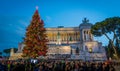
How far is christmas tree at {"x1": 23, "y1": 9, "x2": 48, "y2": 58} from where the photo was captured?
42.8 meters

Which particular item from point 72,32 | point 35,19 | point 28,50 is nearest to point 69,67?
point 28,50

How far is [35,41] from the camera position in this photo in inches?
1705

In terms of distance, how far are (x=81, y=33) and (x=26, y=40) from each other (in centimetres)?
4557

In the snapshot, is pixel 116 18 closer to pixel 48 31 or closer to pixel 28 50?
pixel 28 50

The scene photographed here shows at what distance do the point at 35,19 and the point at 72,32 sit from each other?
1738 inches

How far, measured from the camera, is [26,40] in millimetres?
43656

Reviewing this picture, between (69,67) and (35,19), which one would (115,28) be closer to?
(35,19)

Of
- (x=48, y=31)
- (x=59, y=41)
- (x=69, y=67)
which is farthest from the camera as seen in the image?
(x=48, y=31)

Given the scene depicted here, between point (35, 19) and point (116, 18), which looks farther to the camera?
point (116, 18)

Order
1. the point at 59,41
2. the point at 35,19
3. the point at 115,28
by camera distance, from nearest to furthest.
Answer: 1. the point at 35,19
2. the point at 115,28
3. the point at 59,41

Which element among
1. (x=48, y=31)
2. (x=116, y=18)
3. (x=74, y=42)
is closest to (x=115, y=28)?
(x=116, y=18)

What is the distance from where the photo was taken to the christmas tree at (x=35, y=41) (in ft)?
140

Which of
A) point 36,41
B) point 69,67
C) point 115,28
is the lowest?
point 69,67

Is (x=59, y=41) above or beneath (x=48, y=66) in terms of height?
above
